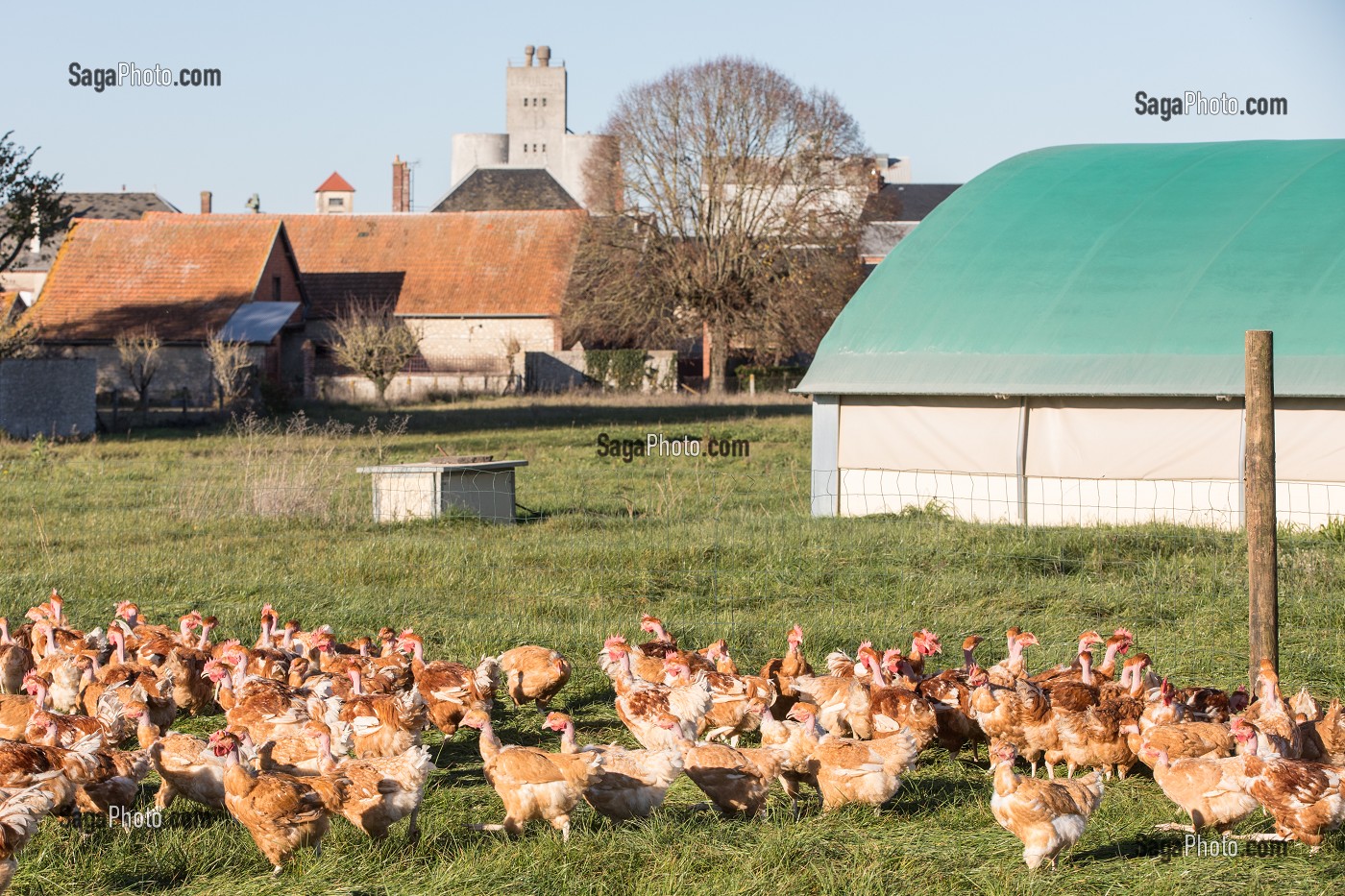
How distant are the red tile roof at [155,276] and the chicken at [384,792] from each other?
1735 inches

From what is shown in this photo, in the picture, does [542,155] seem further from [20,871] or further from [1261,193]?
[20,871]

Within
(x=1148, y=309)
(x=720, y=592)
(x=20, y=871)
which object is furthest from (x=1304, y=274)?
(x=20, y=871)

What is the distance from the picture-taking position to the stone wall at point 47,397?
1098 inches

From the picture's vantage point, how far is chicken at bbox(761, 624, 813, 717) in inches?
346

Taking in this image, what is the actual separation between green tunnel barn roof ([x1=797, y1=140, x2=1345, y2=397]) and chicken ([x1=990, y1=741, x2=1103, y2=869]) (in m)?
10.8

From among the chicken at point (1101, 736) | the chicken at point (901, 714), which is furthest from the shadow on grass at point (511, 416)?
the chicken at point (1101, 736)

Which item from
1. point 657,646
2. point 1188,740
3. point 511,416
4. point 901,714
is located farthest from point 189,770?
point 511,416

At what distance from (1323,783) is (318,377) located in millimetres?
44828

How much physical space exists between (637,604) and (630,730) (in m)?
4.00

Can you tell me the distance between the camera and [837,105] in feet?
173

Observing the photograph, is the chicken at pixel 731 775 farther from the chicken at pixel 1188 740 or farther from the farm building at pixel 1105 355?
the farm building at pixel 1105 355

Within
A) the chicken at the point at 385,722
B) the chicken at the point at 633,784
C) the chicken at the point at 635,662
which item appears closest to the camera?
the chicken at the point at 633,784

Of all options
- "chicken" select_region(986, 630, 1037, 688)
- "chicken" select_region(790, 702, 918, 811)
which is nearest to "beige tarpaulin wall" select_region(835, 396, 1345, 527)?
"chicken" select_region(986, 630, 1037, 688)

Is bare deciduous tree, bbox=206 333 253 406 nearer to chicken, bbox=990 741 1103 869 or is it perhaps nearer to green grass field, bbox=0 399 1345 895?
green grass field, bbox=0 399 1345 895
